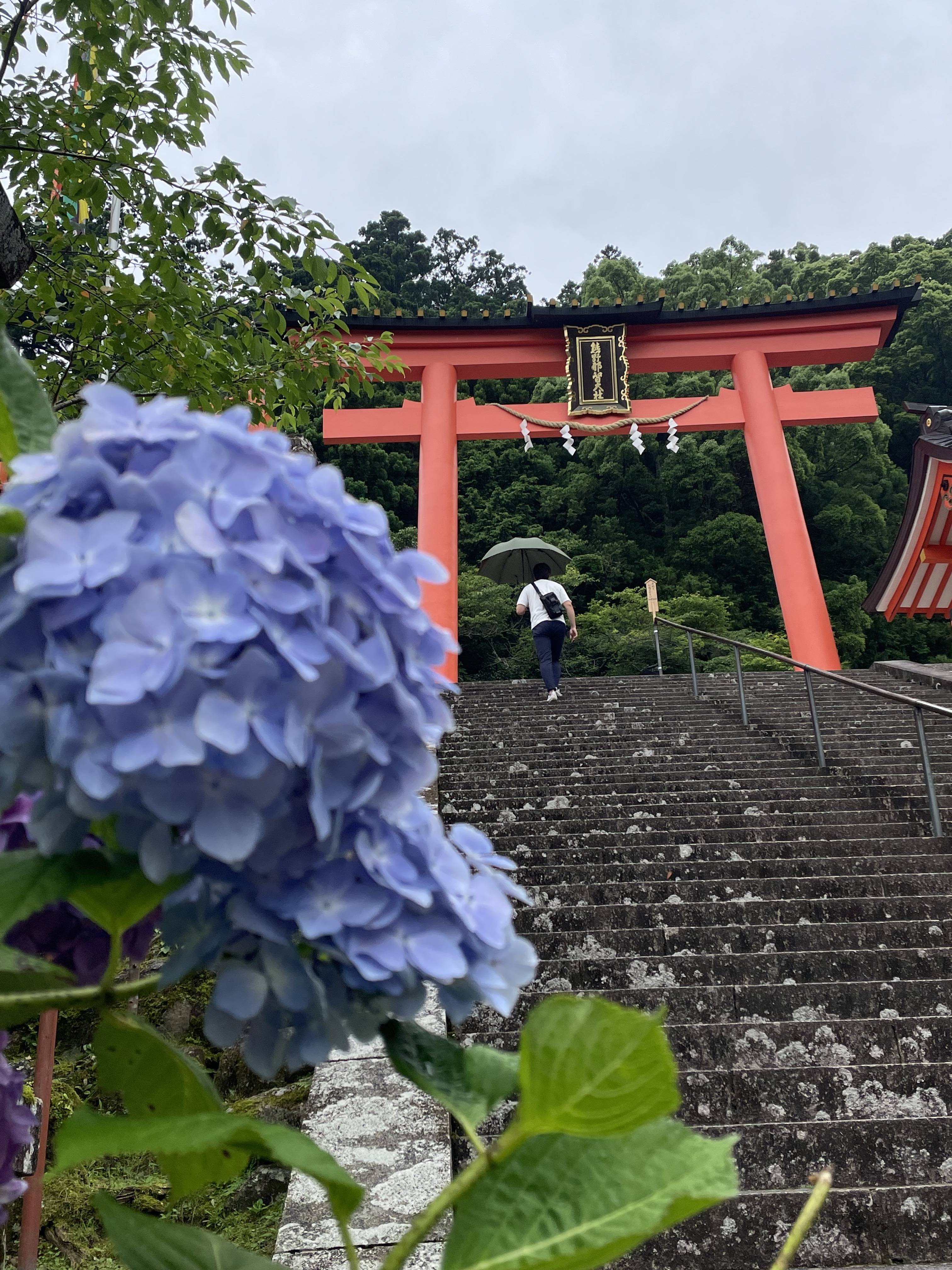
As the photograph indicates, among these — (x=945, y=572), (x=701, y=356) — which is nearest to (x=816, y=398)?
(x=701, y=356)

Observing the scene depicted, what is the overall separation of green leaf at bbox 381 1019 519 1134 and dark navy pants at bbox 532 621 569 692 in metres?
6.90

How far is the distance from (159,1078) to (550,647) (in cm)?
724

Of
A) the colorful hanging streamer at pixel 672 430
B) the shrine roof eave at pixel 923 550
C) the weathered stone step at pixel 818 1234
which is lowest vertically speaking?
the weathered stone step at pixel 818 1234

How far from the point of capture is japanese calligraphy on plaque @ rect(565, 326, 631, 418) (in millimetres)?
11359

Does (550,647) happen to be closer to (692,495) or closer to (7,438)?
(7,438)

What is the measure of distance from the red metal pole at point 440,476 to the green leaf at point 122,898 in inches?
391

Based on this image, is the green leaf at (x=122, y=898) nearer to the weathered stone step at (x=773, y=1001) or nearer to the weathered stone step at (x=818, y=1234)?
the weathered stone step at (x=818, y=1234)

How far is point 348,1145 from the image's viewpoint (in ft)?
7.76

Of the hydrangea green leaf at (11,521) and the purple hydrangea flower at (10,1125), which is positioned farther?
the purple hydrangea flower at (10,1125)

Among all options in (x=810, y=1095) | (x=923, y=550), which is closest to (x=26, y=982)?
(x=810, y=1095)

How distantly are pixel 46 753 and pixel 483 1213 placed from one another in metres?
0.28

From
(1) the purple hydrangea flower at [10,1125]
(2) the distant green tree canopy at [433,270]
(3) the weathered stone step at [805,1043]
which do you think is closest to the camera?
(1) the purple hydrangea flower at [10,1125]

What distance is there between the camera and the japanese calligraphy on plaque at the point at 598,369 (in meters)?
11.4

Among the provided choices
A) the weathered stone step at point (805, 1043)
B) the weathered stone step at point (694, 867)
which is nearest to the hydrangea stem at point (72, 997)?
the weathered stone step at point (805, 1043)
